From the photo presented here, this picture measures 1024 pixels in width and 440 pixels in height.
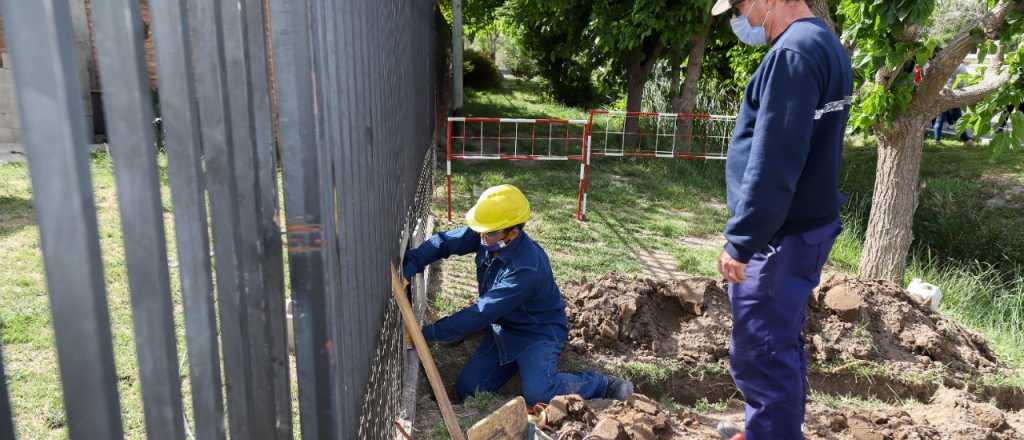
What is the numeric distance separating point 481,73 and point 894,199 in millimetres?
17771

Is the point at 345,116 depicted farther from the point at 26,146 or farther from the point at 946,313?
the point at 946,313

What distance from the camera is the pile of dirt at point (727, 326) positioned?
185 inches

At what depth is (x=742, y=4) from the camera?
9.86 feet

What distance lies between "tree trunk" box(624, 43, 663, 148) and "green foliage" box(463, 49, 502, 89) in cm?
1005

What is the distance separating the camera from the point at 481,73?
22.8 meters

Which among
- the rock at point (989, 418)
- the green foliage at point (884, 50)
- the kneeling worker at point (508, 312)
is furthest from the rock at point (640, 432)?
the green foliage at point (884, 50)

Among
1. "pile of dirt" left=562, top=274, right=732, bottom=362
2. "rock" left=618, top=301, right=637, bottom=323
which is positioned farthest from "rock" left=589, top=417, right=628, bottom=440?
"rock" left=618, top=301, right=637, bottom=323

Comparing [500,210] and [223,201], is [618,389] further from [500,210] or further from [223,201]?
[223,201]

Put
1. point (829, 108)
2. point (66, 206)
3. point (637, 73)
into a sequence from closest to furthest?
point (66, 206) < point (829, 108) < point (637, 73)

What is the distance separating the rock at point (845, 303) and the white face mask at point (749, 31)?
2.53m

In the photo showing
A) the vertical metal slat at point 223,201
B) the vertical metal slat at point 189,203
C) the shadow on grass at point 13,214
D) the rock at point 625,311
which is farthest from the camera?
the shadow on grass at point 13,214

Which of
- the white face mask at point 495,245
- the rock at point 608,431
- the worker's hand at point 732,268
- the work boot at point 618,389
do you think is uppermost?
the worker's hand at point 732,268

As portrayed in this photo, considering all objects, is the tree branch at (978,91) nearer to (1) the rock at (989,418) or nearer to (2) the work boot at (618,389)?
(1) the rock at (989,418)

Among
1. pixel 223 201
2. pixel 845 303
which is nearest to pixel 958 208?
pixel 845 303
